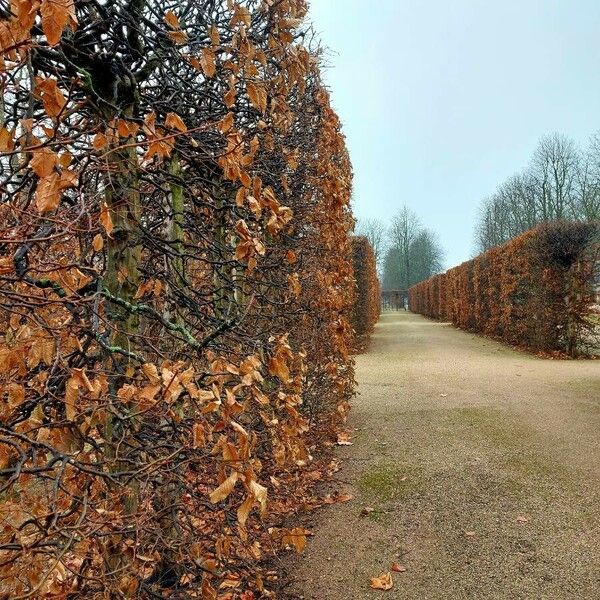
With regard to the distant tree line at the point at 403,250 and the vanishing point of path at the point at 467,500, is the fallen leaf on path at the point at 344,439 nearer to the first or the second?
the vanishing point of path at the point at 467,500

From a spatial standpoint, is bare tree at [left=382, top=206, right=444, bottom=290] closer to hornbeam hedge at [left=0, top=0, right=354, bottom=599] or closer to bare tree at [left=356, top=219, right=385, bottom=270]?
bare tree at [left=356, top=219, right=385, bottom=270]

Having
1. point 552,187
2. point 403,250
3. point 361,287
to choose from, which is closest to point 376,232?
point 403,250

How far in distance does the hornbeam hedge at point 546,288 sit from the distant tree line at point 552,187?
756 inches

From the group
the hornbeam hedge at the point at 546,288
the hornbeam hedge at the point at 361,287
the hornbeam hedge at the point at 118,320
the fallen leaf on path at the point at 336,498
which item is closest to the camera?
the hornbeam hedge at the point at 118,320

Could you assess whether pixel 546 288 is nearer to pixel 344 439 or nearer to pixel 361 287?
pixel 361 287

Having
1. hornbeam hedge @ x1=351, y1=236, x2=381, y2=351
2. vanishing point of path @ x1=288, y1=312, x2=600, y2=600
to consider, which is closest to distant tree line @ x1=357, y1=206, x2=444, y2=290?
hornbeam hedge @ x1=351, y1=236, x2=381, y2=351

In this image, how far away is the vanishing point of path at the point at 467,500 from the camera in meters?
2.98

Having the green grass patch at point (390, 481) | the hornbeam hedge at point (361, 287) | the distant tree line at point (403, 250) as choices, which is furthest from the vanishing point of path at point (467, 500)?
the distant tree line at point (403, 250)

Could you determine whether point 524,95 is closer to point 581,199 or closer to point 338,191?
point 581,199

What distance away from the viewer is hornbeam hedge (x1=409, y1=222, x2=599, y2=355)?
12.1 m

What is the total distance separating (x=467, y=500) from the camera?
405 centimetres

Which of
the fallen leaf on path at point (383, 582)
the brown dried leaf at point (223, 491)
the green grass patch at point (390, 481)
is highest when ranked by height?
the brown dried leaf at point (223, 491)

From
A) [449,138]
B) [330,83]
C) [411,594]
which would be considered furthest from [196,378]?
[449,138]

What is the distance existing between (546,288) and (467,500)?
33.3 feet
